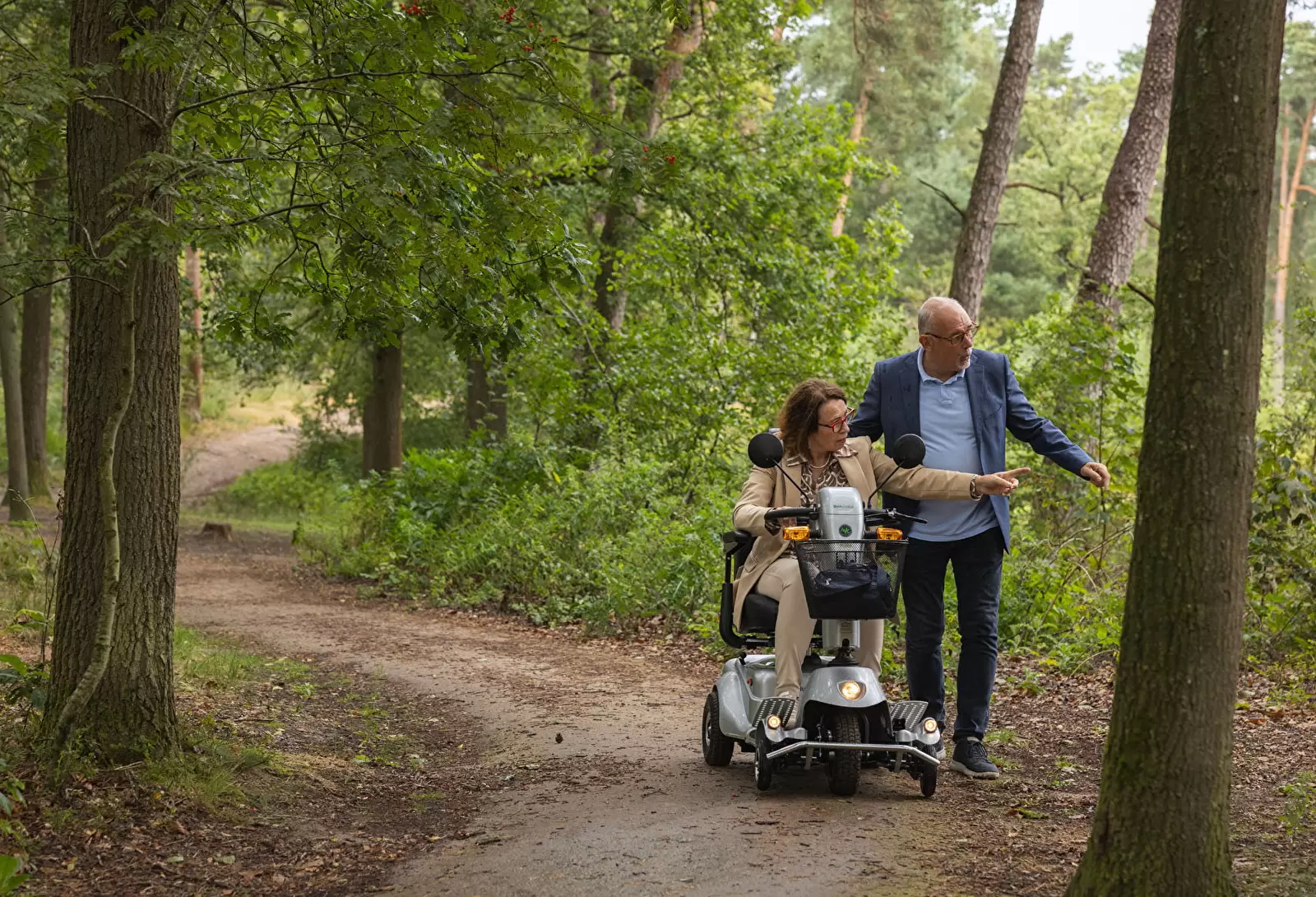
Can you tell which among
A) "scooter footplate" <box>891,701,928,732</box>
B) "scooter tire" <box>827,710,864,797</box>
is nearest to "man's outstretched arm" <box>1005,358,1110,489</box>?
"scooter footplate" <box>891,701,928,732</box>

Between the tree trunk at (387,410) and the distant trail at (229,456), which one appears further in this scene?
the distant trail at (229,456)

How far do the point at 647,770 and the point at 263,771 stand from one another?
5.88 ft

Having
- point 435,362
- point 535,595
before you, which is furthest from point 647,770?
point 435,362

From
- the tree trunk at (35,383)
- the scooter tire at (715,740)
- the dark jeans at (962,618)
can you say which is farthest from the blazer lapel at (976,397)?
the tree trunk at (35,383)

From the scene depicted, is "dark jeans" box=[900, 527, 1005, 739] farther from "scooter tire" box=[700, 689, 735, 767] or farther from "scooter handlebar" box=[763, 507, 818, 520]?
"scooter tire" box=[700, 689, 735, 767]

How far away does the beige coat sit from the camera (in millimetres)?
5656

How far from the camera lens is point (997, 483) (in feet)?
18.1

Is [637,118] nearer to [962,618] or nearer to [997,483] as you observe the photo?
[962,618]

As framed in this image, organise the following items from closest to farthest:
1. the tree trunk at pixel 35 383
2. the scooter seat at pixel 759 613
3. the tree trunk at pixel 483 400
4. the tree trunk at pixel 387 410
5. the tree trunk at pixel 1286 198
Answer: the scooter seat at pixel 759 613
the tree trunk at pixel 387 410
the tree trunk at pixel 35 383
the tree trunk at pixel 483 400
the tree trunk at pixel 1286 198

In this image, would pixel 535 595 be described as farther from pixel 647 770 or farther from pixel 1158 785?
pixel 1158 785

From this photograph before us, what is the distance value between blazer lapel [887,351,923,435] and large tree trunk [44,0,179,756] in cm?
320

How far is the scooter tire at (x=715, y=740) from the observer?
6094 mm

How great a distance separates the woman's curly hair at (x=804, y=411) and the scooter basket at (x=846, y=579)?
2.06 ft

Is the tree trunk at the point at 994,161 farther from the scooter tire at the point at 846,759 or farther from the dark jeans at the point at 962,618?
the scooter tire at the point at 846,759
